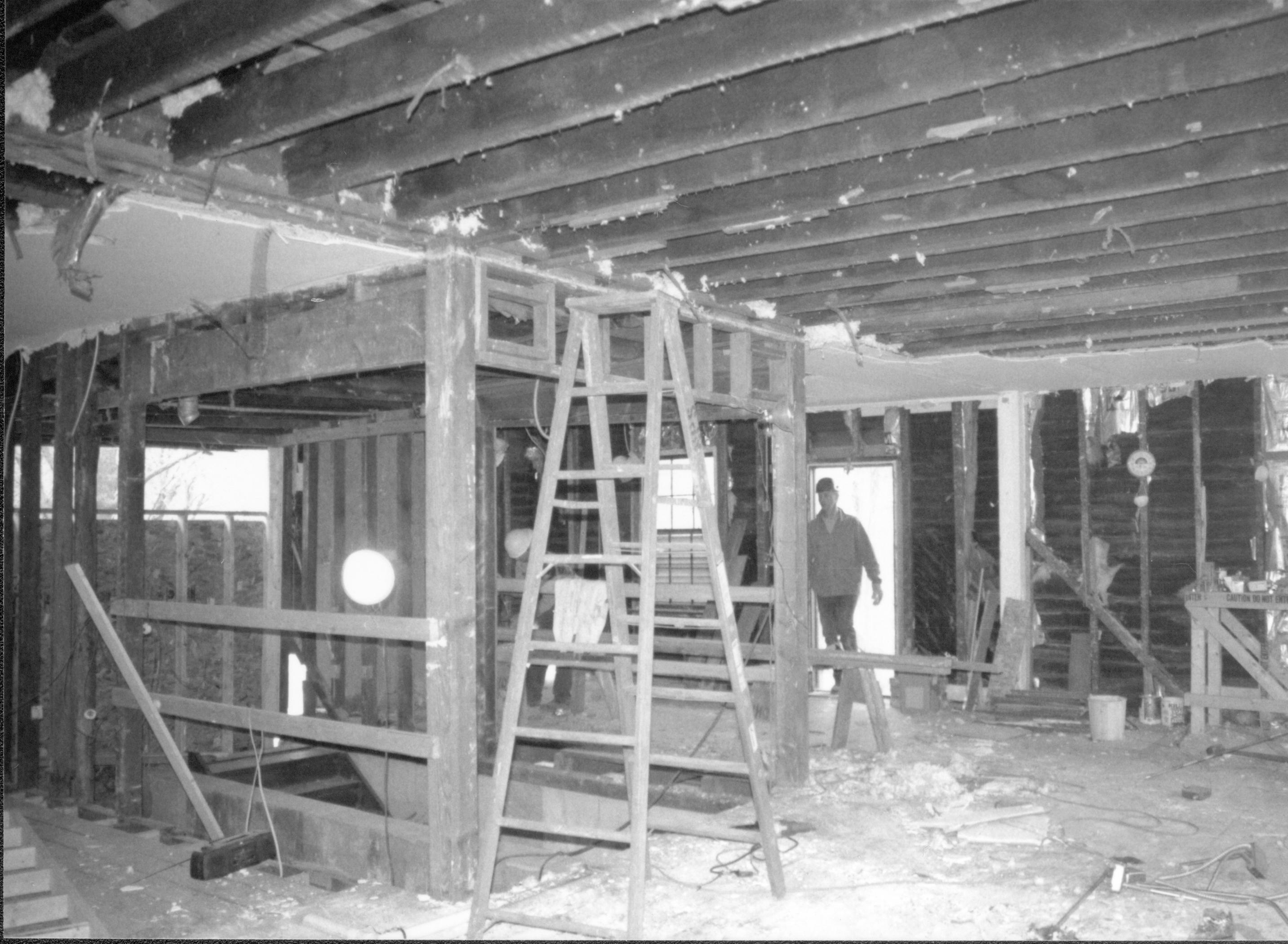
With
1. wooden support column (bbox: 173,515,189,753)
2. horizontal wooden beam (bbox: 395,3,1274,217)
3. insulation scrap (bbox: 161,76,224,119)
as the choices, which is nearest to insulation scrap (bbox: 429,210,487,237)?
horizontal wooden beam (bbox: 395,3,1274,217)

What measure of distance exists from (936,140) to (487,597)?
5.15 metres

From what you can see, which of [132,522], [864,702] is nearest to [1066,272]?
[864,702]

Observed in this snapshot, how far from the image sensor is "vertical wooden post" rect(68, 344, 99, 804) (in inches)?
237

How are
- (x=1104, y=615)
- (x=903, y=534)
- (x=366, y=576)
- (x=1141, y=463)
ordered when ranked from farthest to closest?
(x=903, y=534), (x=1104, y=615), (x=1141, y=463), (x=366, y=576)

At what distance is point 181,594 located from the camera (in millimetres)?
8719

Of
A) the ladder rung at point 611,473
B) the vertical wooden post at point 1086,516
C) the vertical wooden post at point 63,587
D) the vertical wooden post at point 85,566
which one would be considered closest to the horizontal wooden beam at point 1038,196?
the ladder rung at point 611,473

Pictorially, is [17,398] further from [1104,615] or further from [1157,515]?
[1157,515]

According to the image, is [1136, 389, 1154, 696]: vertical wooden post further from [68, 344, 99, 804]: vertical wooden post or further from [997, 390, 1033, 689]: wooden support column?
[68, 344, 99, 804]: vertical wooden post

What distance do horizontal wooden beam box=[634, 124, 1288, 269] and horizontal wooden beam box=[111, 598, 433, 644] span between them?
6.38 ft

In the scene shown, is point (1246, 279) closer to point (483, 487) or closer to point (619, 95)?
point (619, 95)

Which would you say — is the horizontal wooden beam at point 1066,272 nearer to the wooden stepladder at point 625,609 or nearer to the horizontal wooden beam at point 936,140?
the horizontal wooden beam at point 936,140

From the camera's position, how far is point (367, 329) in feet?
14.8

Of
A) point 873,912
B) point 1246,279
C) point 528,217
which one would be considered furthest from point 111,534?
point 1246,279

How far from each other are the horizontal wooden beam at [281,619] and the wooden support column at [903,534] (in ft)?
18.1
